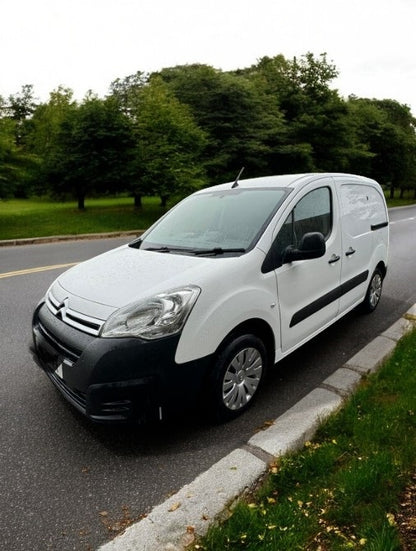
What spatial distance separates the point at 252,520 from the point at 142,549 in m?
0.56

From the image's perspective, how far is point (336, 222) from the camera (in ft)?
13.3

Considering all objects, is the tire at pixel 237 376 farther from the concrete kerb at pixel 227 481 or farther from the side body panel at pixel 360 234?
the side body panel at pixel 360 234

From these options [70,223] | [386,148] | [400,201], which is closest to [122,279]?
[70,223]

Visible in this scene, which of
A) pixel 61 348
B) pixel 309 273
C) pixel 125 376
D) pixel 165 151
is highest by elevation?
pixel 165 151

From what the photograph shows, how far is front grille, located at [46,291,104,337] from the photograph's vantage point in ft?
8.42

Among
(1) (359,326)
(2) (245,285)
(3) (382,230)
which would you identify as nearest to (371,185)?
(3) (382,230)

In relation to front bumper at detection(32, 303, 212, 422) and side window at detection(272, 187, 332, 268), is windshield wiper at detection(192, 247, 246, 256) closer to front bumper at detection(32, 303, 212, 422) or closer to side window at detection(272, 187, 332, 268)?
side window at detection(272, 187, 332, 268)

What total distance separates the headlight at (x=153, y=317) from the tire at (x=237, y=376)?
1.52 feet

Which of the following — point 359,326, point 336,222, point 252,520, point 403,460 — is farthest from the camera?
point 359,326

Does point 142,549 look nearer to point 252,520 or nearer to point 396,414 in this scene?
point 252,520

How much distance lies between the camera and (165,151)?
58.9ft

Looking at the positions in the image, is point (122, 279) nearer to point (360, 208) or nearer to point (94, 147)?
point (360, 208)

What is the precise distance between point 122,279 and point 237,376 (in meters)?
1.11

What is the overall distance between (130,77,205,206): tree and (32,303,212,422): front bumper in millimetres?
15491
